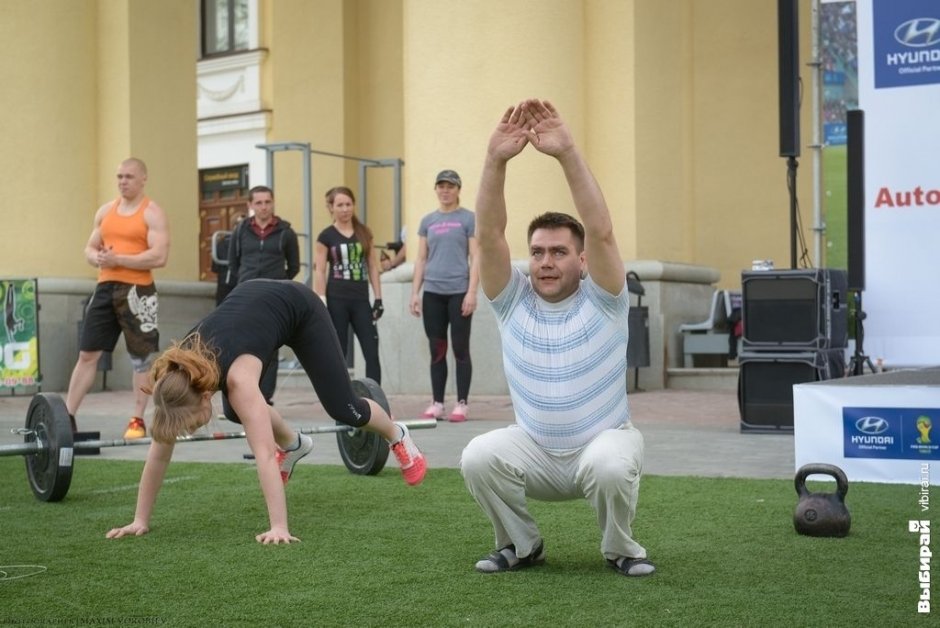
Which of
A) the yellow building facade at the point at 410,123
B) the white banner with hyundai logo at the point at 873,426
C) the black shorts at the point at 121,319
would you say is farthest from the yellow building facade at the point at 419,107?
the white banner with hyundai logo at the point at 873,426

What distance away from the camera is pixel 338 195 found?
10.0 meters

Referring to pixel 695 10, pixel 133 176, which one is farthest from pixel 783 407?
pixel 695 10

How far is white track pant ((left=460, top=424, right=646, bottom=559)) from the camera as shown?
4.32 metres

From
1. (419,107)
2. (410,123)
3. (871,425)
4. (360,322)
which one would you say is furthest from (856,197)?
(410,123)

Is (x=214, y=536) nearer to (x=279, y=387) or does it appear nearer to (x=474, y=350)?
(x=474, y=350)

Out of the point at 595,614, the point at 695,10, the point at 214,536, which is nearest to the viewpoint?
the point at 595,614

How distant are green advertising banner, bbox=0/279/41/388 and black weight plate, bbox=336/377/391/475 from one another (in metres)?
6.70

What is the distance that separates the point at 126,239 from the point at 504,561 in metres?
4.98

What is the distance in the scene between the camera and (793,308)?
8.84 meters

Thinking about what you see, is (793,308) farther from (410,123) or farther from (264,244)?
(410,123)

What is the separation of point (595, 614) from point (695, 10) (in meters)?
14.3

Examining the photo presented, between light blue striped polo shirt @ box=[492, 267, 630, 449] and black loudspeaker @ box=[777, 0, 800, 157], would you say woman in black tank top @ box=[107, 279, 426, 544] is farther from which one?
black loudspeaker @ box=[777, 0, 800, 157]

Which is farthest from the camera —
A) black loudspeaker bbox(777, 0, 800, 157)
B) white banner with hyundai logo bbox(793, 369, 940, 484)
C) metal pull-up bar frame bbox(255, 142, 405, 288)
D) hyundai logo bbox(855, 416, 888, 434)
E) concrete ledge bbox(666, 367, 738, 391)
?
metal pull-up bar frame bbox(255, 142, 405, 288)

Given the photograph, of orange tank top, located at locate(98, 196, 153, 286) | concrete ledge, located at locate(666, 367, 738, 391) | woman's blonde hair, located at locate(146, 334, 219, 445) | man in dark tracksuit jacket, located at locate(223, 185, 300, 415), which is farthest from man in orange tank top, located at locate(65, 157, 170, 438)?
concrete ledge, located at locate(666, 367, 738, 391)
